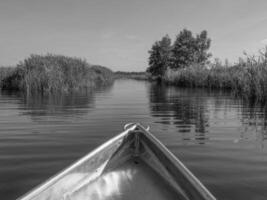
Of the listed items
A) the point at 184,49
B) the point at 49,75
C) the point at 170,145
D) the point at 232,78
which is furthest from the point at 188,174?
the point at 184,49

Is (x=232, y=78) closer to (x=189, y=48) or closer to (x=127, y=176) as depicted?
(x=127, y=176)

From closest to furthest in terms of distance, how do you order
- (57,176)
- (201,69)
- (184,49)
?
1. (57,176)
2. (201,69)
3. (184,49)

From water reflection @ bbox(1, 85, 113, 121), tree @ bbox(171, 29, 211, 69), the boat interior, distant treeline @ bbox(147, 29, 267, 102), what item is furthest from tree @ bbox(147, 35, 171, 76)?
the boat interior

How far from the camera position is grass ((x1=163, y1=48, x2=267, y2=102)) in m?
15.0

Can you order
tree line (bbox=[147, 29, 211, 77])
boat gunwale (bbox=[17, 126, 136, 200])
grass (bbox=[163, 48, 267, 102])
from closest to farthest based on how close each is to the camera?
boat gunwale (bbox=[17, 126, 136, 200]) < grass (bbox=[163, 48, 267, 102]) < tree line (bbox=[147, 29, 211, 77])

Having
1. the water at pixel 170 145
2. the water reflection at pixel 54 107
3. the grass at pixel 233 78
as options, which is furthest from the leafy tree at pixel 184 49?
the water at pixel 170 145

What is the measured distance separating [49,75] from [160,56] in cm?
4097

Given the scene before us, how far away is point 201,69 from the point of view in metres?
32.2

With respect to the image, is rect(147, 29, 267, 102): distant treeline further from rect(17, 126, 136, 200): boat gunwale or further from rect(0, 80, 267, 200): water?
rect(17, 126, 136, 200): boat gunwale

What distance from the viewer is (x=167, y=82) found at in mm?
43875

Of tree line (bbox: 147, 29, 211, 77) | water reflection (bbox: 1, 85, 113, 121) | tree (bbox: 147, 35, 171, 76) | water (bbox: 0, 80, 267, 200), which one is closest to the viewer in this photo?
water (bbox: 0, 80, 267, 200)

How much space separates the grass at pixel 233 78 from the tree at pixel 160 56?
15.6 meters

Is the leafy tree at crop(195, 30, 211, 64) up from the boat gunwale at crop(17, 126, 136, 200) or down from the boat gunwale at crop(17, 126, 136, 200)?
up

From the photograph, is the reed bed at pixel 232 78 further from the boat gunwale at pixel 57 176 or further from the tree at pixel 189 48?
the boat gunwale at pixel 57 176
